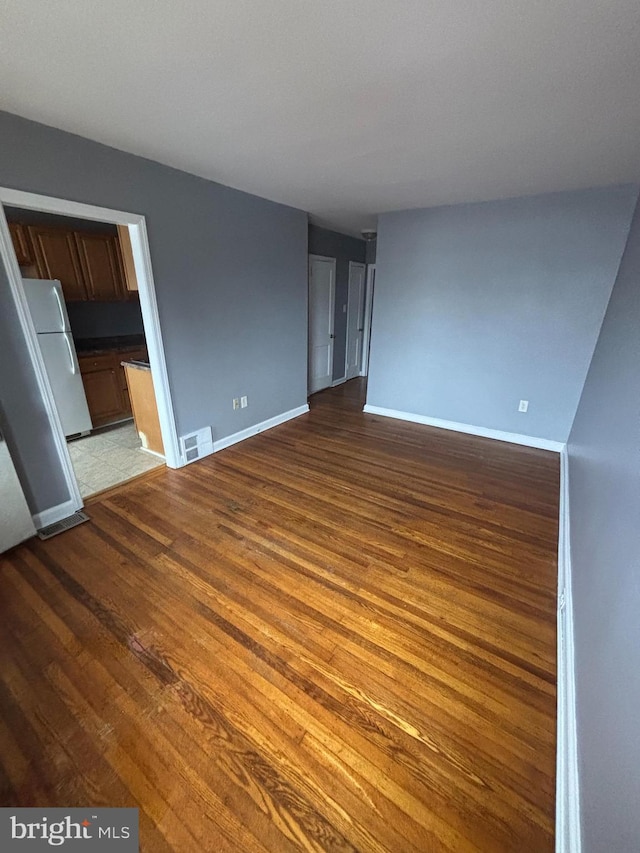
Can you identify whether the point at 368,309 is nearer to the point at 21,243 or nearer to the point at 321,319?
the point at 321,319

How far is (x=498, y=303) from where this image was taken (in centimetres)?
359

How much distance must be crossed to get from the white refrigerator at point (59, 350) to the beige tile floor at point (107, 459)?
0.78 feet

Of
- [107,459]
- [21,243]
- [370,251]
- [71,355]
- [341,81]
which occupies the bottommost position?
[107,459]

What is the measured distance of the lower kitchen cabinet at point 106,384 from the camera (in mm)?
3871

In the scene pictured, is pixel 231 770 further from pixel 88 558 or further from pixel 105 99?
pixel 105 99

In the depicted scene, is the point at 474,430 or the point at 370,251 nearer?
the point at 474,430

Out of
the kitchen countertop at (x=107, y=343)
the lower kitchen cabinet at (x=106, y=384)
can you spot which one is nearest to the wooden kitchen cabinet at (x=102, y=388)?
the lower kitchen cabinet at (x=106, y=384)

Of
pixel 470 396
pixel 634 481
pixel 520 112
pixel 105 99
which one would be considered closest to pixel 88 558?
pixel 105 99

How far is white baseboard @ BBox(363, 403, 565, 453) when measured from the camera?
145 inches

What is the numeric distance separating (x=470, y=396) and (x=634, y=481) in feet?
9.54

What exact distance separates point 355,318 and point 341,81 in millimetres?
4754

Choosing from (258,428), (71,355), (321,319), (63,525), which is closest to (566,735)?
(63,525)

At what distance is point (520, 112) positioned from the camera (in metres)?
1.71

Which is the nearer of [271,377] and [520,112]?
[520,112]
